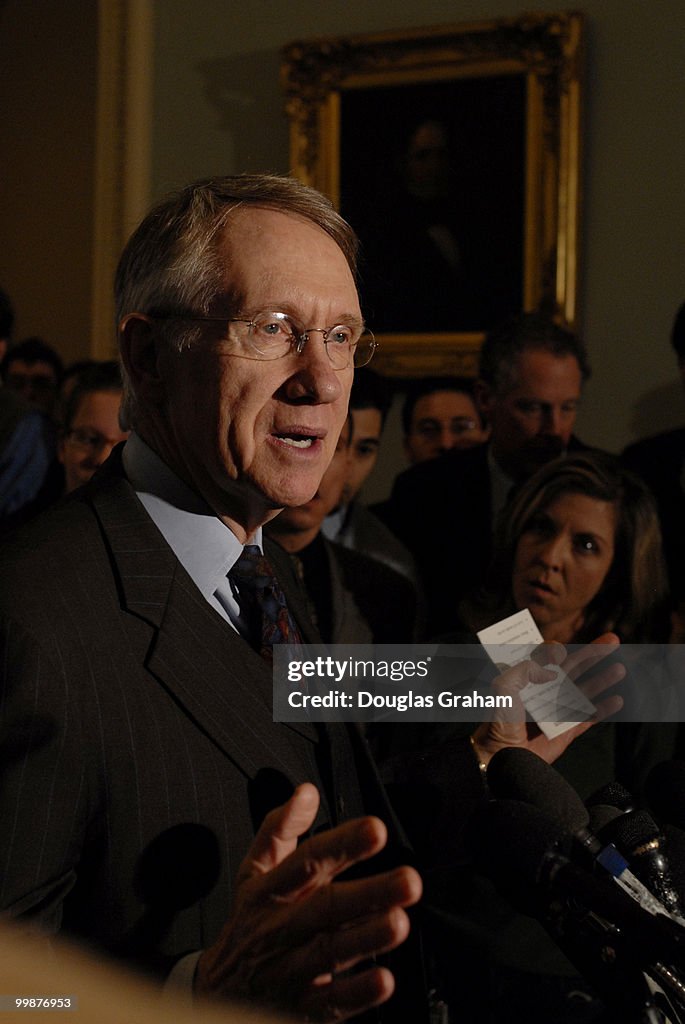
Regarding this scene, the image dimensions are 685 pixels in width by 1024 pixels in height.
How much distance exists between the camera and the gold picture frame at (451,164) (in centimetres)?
292

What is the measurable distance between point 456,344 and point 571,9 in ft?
3.40

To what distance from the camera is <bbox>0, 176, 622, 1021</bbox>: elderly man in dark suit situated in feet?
2.60

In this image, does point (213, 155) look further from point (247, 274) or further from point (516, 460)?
point (247, 274)

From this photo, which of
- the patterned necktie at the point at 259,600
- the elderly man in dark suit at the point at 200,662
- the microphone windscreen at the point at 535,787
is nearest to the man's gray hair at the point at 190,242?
the elderly man in dark suit at the point at 200,662

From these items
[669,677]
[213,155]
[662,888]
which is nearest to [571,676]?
[669,677]

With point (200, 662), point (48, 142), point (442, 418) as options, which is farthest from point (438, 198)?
point (200, 662)

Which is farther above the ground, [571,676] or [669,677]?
[571,676]

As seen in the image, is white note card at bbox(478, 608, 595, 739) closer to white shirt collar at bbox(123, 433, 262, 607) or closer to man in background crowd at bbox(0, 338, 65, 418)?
white shirt collar at bbox(123, 433, 262, 607)

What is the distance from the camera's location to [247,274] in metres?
1.19

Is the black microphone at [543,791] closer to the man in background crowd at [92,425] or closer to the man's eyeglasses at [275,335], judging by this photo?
the man's eyeglasses at [275,335]

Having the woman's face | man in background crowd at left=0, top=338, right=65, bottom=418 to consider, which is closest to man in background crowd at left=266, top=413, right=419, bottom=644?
the woman's face

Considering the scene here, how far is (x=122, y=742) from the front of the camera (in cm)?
100

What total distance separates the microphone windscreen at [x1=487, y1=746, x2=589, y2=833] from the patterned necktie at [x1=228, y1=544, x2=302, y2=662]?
11.9 inches

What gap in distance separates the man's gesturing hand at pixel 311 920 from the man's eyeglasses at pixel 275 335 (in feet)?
1.88
